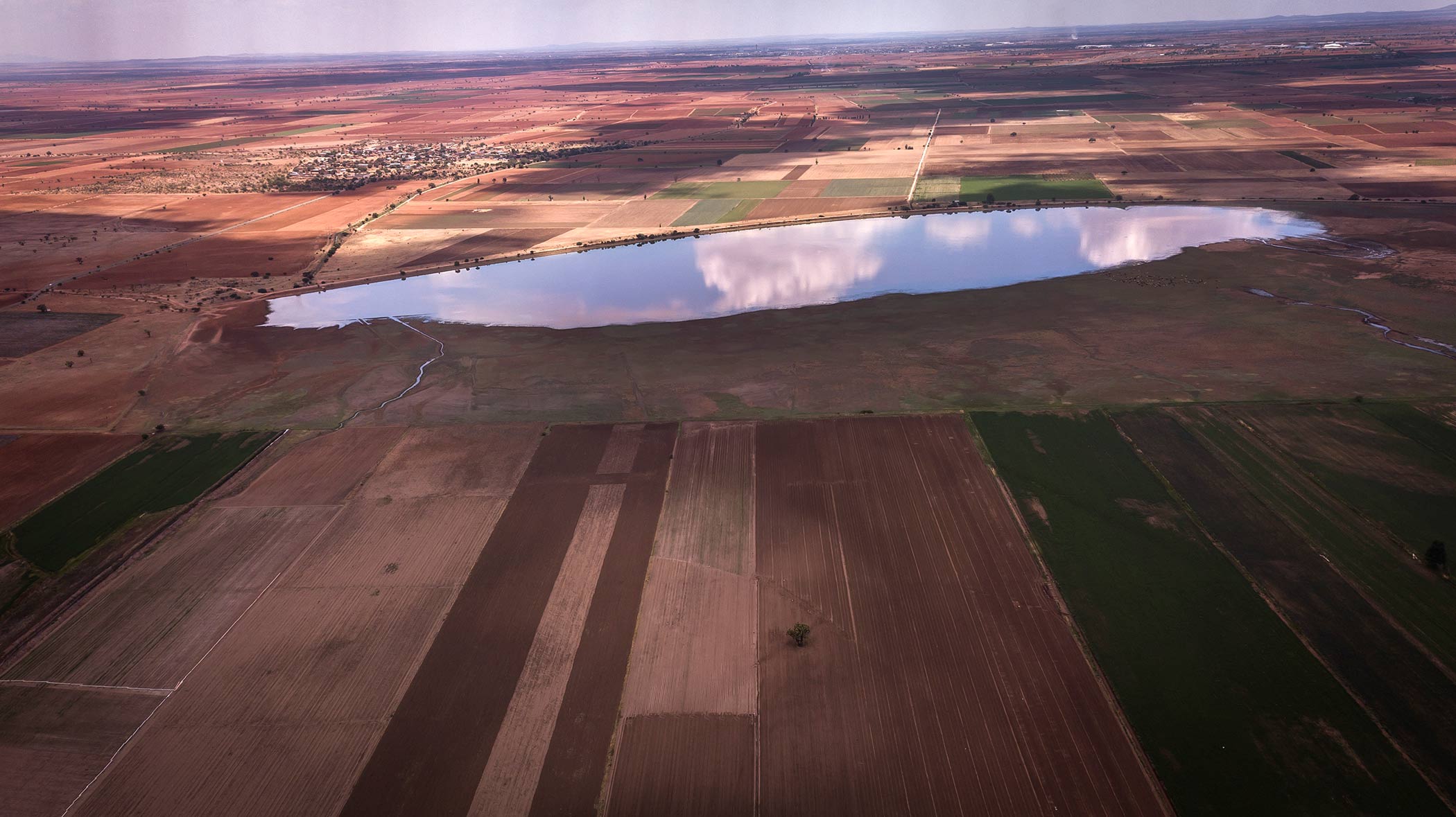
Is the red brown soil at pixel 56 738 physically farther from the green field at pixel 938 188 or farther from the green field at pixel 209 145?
the green field at pixel 209 145

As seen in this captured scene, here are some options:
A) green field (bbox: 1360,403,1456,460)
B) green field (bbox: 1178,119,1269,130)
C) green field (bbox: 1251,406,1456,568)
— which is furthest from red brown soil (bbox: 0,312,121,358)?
green field (bbox: 1178,119,1269,130)

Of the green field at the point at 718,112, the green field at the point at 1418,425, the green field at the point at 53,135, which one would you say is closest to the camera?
the green field at the point at 1418,425

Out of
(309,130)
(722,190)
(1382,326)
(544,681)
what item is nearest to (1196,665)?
(544,681)

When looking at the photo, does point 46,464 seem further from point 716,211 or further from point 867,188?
point 867,188

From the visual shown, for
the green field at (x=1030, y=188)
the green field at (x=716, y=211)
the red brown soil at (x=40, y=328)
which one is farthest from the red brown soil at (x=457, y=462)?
the green field at (x=1030, y=188)

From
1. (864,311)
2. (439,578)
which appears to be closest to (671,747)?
(439,578)

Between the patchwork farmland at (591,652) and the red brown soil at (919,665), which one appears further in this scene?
the patchwork farmland at (591,652)

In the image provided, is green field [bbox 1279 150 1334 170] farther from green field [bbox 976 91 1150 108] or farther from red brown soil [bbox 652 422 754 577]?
red brown soil [bbox 652 422 754 577]
